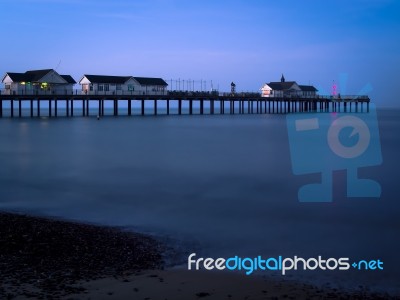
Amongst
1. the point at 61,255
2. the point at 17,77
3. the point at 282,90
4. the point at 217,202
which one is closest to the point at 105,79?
the point at 17,77

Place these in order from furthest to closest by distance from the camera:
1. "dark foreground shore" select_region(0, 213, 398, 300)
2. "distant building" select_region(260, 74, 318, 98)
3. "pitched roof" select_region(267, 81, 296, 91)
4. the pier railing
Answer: "pitched roof" select_region(267, 81, 296, 91), "distant building" select_region(260, 74, 318, 98), the pier railing, "dark foreground shore" select_region(0, 213, 398, 300)

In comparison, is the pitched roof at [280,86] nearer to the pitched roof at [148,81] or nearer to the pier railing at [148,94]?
the pier railing at [148,94]

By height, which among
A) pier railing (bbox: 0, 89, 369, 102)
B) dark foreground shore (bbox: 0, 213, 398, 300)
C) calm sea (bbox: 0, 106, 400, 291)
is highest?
pier railing (bbox: 0, 89, 369, 102)

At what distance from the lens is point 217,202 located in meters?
13.3

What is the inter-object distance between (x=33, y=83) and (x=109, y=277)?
157 feet

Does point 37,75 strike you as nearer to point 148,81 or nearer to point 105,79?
point 105,79

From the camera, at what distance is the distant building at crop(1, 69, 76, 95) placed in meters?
50.7

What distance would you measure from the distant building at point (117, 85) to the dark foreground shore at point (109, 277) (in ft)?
158

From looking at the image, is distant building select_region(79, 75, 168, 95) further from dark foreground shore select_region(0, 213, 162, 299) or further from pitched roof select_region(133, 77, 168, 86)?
dark foreground shore select_region(0, 213, 162, 299)

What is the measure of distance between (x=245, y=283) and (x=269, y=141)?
1109 inches

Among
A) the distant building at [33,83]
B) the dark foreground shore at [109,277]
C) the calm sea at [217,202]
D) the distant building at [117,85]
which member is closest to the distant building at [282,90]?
the distant building at [117,85]

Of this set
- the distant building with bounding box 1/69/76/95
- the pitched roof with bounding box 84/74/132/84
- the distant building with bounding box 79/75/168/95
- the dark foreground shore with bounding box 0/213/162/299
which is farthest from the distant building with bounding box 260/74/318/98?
the dark foreground shore with bounding box 0/213/162/299

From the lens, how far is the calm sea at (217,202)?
9.01 meters

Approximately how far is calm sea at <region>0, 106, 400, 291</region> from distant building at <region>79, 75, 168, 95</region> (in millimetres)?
29299
